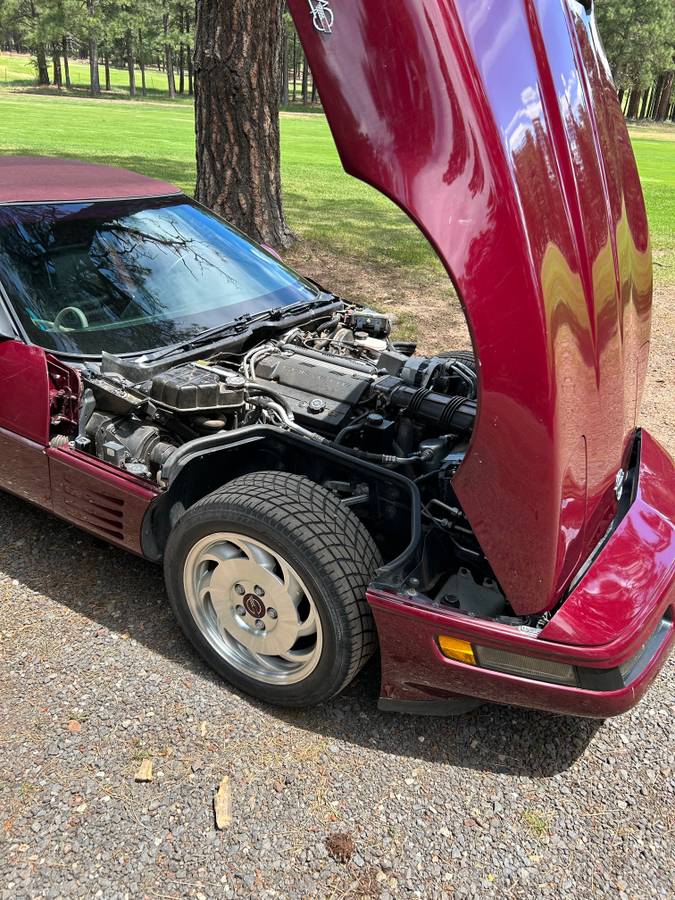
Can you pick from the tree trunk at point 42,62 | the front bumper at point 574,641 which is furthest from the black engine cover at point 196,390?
the tree trunk at point 42,62

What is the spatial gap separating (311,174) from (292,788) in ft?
54.1

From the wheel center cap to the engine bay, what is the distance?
507 mm

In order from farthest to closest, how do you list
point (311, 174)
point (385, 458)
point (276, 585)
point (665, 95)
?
point (665, 95)
point (311, 174)
point (385, 458)
point (276, 585)

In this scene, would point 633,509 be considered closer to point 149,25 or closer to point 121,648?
point 121,648

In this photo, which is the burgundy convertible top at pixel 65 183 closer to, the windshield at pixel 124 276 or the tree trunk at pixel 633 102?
the windshield at pixel 124 276

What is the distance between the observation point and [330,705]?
2.71m

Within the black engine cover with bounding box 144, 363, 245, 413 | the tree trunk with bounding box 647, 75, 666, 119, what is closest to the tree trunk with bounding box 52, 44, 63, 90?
the tree trunk with bounding box 647, 75, 666, 119

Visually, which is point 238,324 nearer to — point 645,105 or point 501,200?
point 501,200

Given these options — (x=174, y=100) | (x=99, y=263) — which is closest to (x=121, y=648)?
(x=99, y=263)

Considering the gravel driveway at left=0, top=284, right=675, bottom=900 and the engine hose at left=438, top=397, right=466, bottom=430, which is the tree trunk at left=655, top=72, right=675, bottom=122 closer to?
the engine hose at left=438, top=397, right=466, bottom=430

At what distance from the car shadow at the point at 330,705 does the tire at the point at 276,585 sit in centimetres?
16

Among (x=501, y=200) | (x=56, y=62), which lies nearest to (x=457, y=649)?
(x=501, y=200)

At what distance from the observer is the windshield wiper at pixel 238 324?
11.0 ft

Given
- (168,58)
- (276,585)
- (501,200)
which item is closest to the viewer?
(501,200)
